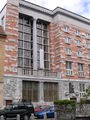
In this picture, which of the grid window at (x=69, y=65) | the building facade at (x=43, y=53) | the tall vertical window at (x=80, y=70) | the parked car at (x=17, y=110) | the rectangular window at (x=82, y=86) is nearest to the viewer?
the parked car at (x=17, y=110)

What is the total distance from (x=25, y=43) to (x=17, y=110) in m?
17.5

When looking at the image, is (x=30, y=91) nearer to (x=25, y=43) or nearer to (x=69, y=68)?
(x=69, y=68)

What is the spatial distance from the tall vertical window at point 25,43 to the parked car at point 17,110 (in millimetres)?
13477

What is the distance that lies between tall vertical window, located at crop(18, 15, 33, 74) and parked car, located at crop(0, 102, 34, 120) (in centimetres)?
1348

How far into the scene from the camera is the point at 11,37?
3188 centimetres

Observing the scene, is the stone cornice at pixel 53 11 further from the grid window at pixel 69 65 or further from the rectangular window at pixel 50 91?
the rectangular window at pixel 50 91

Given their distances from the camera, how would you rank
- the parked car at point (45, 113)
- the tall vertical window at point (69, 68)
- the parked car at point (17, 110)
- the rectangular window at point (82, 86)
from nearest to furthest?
the parked car at point (17, 110) < the parked car at point (45, 113) < the tall vertical window at point (69, 68) < the rectangular window at point (82, 86)

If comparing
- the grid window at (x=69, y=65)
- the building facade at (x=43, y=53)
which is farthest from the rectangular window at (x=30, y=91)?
the grid window at (x=69, y=65)

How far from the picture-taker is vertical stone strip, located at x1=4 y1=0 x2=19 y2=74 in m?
30.7

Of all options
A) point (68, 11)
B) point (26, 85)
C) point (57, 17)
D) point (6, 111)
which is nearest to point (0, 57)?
point (26, 85)

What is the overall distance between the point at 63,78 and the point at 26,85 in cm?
735

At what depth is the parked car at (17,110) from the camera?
20609 millimetres

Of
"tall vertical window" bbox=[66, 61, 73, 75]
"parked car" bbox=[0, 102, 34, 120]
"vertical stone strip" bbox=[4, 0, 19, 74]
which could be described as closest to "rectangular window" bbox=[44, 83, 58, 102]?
"tall vertical window" bbox=[66, 61, 73, 75]

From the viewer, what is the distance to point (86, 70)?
39375 mm
